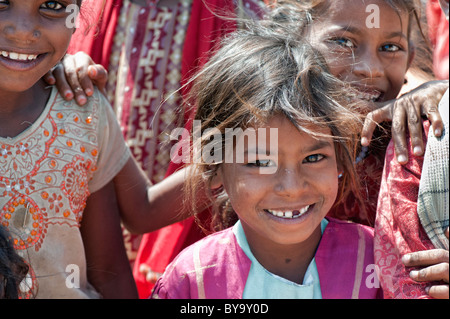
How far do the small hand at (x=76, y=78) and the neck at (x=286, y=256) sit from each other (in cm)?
73

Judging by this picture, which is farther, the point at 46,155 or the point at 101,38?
the point at 101,38

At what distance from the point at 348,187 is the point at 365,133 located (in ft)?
0.77

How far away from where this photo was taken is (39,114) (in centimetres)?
201

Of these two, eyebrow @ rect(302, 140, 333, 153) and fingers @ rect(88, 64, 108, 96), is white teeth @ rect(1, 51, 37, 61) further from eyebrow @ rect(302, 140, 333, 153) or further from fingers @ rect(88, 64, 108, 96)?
eyebrow @ rect(302, 140, 333, 153)

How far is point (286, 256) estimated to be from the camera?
1920mm

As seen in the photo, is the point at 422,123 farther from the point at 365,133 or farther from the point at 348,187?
the point at 348,187

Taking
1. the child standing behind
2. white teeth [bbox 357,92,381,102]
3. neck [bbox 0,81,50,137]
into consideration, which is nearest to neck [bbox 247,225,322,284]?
the child standing behind

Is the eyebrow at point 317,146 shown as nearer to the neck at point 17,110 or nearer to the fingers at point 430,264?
the fingers at point 430,264

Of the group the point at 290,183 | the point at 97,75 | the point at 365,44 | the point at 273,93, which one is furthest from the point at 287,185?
the point at 97,75

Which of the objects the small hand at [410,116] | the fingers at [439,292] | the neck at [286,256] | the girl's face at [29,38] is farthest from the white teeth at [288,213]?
the girl's face at [29,38]

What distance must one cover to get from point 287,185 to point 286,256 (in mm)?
273

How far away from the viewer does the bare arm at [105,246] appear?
2.20 meters

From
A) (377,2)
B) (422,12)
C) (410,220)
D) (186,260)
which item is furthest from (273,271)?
(422,12)

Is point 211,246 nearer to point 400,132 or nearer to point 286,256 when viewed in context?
point 286,256
